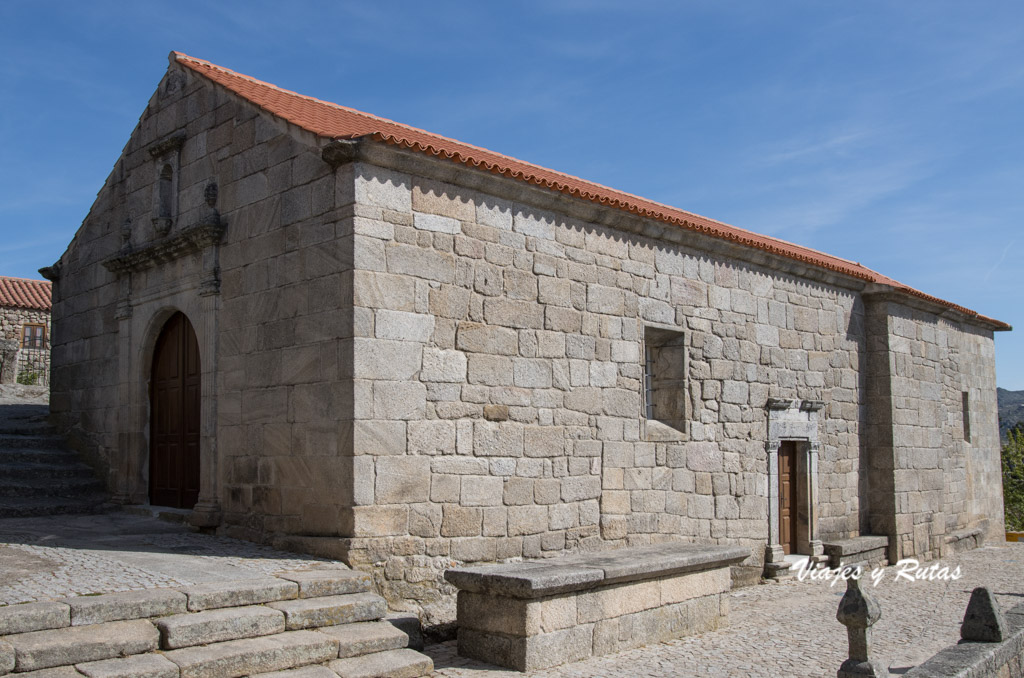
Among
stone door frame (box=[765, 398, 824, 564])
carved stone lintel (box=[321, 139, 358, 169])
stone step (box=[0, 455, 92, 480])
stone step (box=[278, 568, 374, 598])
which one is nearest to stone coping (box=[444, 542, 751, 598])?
stone step (box=[278, 568, 374, 598])

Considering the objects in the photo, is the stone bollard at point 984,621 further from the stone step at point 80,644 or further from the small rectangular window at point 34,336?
the small rectangular window at point 34,336

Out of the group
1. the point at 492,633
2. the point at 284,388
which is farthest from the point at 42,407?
the point at 492,633

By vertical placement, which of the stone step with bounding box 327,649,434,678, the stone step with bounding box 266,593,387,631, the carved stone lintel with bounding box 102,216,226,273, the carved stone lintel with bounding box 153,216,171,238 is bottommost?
the stone step with bounding box 327,649,434,678

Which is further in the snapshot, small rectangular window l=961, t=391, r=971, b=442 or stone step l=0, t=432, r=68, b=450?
small rectangular window l=961, t=391, r=971, b=442

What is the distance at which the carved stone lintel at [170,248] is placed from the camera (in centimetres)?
818

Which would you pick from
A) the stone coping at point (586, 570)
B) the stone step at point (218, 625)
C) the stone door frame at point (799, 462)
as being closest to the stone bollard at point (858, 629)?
the stone coping at point (586, 570)

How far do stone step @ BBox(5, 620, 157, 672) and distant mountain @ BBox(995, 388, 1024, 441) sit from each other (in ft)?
229

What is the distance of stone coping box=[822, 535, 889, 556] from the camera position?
11.2 meters

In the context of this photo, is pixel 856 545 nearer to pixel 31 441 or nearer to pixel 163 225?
pixel 163 225

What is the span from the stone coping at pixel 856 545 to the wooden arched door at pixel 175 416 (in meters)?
7.68

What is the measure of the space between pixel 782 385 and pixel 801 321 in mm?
987

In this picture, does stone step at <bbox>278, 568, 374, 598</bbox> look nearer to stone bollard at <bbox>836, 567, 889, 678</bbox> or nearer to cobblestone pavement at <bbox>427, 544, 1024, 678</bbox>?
cobblestone pavement at <bbox>427, 544, 1024, 678</bbox>

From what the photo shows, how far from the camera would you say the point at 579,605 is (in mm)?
6457

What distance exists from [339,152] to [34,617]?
376cm
